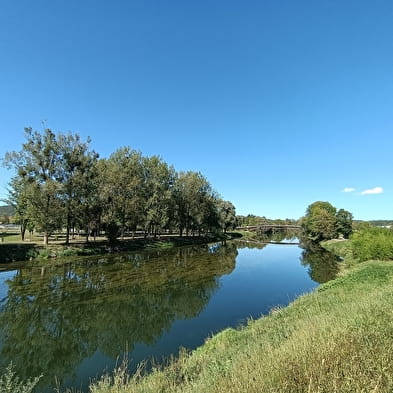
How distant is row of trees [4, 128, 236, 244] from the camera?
3756 centimetres

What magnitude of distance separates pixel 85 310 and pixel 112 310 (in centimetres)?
162

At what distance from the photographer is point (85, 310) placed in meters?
17.2

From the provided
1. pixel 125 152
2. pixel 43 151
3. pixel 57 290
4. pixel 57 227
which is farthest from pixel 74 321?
pixel 125 152

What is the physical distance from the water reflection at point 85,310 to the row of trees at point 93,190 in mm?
11275

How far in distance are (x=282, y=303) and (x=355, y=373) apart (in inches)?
636

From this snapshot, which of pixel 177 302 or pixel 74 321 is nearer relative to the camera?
pixel 74 321

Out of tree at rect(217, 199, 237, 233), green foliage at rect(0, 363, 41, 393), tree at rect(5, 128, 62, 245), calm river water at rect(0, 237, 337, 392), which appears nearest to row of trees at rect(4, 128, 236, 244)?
tree at rect(5, 128, 62, 245)

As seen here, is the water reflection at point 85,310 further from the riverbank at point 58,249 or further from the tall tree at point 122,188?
the tall tree at point 122,188

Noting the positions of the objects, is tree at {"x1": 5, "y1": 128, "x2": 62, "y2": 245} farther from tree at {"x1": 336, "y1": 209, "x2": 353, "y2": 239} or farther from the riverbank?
tree at {"x1": 336, "y1": 209, "x2": 353, "y2": 239}

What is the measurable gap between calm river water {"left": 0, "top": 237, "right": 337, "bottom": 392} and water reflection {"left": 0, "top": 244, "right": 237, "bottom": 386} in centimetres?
4

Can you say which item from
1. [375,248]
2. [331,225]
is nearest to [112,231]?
[375,248]

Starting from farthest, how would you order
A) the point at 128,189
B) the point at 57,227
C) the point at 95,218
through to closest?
the point at 128,189 < the point at 95,218 < the point at 57,227

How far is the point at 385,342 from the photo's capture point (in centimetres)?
484

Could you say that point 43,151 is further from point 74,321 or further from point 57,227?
point 74,321
